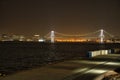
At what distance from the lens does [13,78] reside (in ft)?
55.5

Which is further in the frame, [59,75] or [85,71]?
[85,71]

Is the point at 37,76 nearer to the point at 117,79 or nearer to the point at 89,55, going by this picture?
the point at 117,79

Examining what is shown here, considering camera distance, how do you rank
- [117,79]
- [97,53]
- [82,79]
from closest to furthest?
[117,79]
[82,79]
[97,53]

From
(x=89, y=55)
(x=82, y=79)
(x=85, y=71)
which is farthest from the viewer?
(x=89, y=55)

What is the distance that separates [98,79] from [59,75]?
288cm

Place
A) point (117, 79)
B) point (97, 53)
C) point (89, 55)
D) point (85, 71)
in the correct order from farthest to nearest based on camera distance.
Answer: point (97, 53) < point (89, 55) < point (85, 71) < point (117, 79)

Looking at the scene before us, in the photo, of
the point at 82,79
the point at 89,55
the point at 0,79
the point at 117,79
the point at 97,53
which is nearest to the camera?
the point at 117,79

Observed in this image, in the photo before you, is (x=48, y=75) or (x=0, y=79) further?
(x=48, y=75)

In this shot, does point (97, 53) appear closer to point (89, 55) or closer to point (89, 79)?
point (89, 55)

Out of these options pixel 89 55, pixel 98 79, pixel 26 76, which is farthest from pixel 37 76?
pixel 89 55

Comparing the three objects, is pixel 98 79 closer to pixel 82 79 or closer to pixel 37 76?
pixel 82 79

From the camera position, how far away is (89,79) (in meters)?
17.9

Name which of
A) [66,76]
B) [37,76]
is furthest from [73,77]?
[37,76]

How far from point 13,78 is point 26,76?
1.14 metres
